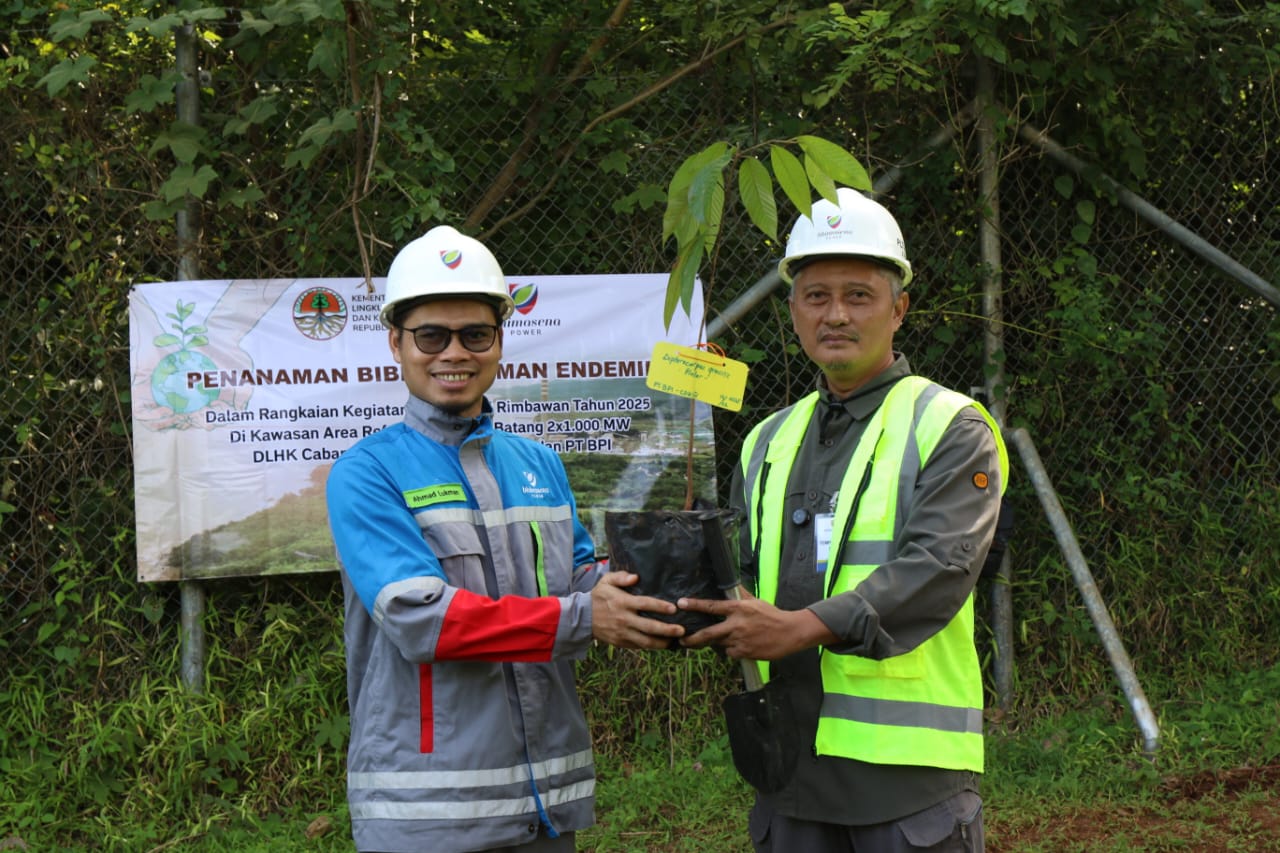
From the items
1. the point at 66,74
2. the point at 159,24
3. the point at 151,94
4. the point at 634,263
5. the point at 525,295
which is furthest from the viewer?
the point at 634,263

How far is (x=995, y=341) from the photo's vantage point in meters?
5.70

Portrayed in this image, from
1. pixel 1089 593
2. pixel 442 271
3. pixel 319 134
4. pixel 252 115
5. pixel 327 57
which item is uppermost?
pixel 327 57

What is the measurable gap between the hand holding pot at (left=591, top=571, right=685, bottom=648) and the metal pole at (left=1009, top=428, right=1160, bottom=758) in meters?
3.44

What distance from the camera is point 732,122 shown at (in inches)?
226

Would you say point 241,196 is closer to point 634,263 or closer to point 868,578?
point 634,263

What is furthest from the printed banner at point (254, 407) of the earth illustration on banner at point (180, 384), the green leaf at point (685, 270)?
the green leaf at point (685, 270)

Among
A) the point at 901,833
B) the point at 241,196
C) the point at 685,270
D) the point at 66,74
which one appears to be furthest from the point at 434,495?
the point at 66,74

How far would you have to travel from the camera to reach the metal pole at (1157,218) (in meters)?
5.76

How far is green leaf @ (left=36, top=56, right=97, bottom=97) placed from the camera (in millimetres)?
4715

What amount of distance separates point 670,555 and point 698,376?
0.77 m

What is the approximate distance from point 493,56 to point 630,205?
3.46ft

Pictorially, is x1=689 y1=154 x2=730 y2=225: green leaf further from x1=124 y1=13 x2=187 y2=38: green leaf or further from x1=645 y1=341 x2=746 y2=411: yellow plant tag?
x1=124 y1=13 x2=187 y2=38: green leaf

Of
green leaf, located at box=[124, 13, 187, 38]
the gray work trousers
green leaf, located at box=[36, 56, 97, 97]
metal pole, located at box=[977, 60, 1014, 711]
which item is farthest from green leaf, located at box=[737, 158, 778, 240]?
metal pole, located at box=[977, 60, 1014, 711]

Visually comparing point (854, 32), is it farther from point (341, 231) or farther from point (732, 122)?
point (341, 231)
